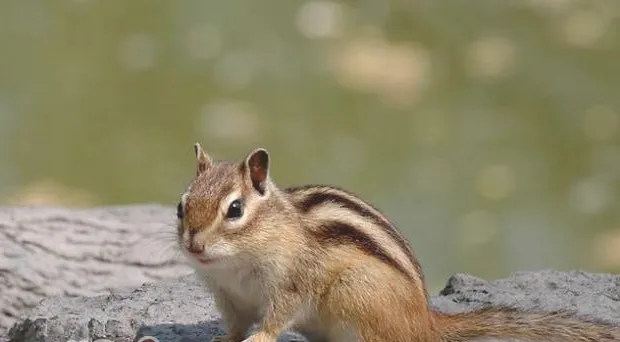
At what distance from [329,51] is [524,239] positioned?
158 cm

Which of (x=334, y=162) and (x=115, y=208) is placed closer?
(x=115, y=208)

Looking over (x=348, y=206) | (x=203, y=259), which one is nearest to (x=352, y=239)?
(x=348, y=206)

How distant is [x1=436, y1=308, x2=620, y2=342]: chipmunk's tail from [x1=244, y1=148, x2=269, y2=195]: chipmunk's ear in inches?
24.6

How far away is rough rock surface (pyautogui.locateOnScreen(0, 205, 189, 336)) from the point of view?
4.96 m

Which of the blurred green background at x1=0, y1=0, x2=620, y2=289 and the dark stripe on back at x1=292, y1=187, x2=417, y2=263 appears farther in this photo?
the blurred green background at x1=0, y1=0, x2=620, y2=289

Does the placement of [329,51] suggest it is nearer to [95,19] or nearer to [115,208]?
[95,19]

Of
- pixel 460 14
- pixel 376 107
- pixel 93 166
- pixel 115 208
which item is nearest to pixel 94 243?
pixel 115 208

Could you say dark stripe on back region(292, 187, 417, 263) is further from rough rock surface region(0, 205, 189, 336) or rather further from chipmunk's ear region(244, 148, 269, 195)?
rough rock surface region(0, 205, 189, 336)

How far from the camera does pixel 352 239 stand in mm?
3441

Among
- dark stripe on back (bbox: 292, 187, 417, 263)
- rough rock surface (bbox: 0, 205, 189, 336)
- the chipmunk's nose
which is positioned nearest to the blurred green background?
rough rock surface (bbox: 0, 205, 189, 336)

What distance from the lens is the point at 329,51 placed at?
7.78 metres

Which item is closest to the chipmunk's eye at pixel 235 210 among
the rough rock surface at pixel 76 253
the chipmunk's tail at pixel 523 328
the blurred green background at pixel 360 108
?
the chipmunk's tail at pixel 523 328

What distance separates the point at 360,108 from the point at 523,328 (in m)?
4.07

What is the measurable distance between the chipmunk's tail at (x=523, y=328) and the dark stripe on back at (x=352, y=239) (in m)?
0.26
